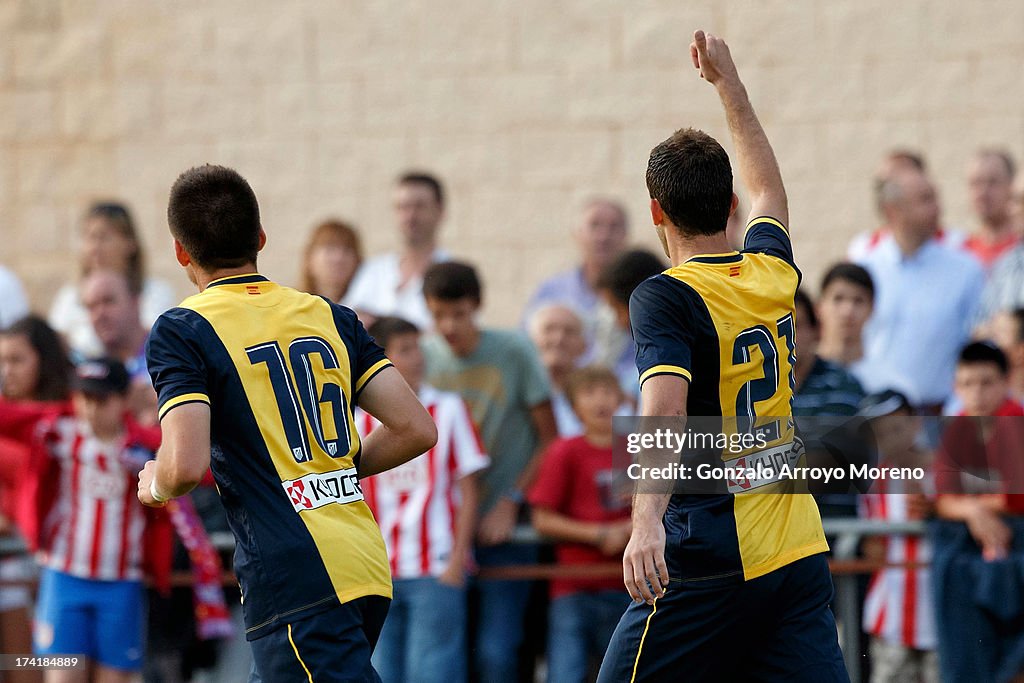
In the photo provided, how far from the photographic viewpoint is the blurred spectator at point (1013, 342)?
23.3ft

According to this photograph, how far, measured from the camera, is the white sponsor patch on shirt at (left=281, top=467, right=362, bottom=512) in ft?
13.7

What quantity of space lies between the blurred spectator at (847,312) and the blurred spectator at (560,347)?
4.02 feet

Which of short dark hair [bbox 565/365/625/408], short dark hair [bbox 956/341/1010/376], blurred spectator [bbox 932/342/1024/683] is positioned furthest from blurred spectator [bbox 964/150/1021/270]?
short dark hair [bbox 565/365/625/408]

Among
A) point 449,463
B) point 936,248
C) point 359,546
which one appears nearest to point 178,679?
point 449,463

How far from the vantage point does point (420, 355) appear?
700 cm

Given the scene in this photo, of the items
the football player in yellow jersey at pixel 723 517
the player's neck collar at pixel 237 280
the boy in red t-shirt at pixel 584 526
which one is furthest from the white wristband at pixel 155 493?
the boy in red t-shirt at pixel 584 526

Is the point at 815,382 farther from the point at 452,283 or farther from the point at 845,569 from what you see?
the point at 452,283

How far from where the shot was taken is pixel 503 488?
23.2ft

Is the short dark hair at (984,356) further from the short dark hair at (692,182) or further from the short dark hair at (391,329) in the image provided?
the short dark hair at (692,182)

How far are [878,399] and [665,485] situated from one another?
3.15 meters

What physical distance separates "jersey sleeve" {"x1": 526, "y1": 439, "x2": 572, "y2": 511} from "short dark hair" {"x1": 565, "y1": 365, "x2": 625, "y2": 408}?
334 millimetres

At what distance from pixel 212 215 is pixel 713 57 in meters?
1.67

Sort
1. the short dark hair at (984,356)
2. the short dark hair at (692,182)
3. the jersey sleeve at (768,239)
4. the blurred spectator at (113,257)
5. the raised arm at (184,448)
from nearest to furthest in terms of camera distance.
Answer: the raised arm at (184,448) < the short dark hair at (692,182) < the jersey sleeve at (768,239) < the short dark hair at (984,356) < the blurred spectator at (113,257)

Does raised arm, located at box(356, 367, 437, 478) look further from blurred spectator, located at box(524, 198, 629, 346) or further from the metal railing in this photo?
blurred spectator, located at box(524, 198, 629, 346)
